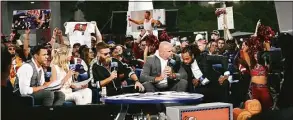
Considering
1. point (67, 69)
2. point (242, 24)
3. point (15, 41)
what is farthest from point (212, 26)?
point (15, 41)

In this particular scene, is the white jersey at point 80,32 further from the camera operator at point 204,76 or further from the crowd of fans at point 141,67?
the camera operator at point 204,76

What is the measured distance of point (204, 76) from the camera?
5.94 meters

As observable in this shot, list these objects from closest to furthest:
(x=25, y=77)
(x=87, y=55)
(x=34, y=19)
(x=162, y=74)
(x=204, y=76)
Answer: (x=25, y=77) < (x=34, y=19) < (x=87, y=55) < (x=162, y=74) < (x=204, y=76)

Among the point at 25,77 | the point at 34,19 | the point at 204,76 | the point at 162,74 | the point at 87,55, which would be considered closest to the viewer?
the point at 25,77

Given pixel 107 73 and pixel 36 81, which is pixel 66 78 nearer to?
pixel 36 81

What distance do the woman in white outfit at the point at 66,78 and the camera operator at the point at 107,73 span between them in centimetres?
11

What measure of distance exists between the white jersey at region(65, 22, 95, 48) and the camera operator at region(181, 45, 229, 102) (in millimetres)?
1193

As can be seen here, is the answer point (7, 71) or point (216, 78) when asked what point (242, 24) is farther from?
point (7, 71)

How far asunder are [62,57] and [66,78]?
259 mm

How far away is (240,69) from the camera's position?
605 cm

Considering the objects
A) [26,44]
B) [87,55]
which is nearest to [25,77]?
[26,44]

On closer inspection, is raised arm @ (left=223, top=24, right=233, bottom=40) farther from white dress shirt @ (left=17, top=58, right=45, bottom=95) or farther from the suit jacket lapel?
white dress shirt @ (left=17, top=58, right=45, bottom=95)

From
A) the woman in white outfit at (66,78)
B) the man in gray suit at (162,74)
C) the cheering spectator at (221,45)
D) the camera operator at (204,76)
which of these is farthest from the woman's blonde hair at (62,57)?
the cheering spectator at (221,45)

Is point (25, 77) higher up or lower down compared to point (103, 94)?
higher up
